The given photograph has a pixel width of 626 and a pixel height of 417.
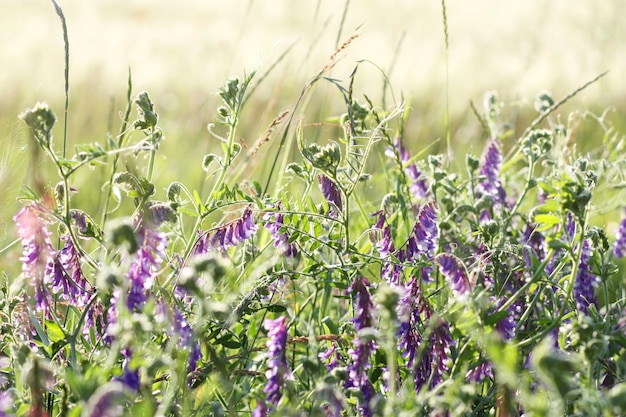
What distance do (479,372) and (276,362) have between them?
0.46m

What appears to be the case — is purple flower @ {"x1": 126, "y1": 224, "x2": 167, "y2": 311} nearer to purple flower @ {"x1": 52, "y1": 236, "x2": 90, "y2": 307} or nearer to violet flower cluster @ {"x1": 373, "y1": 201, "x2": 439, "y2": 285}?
purple flower @ {"x1": 52, "y1": 236, "x2": 90, "y2": 307}

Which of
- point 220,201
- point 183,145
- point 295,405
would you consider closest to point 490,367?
point 295,405

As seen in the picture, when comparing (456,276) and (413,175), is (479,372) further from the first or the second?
(413,175)

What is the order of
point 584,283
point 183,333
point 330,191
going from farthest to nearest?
point 584,283
point 330,191
point 183,333

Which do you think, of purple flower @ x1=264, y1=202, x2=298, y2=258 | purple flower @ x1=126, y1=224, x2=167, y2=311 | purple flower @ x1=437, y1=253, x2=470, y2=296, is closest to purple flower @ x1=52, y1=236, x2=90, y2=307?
purple flower @ x1=126, y1=224, x2=167, y2=311

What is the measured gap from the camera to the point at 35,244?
1.66 meters

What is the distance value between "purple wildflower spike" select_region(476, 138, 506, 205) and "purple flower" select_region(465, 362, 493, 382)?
2.32 feet

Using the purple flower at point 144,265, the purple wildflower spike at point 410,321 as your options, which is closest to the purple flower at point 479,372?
the purple wildflower spike at point 410,321

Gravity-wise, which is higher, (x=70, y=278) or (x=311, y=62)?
(x=311, y=62)

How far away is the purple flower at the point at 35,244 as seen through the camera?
5.40ft

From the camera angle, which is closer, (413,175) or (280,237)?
(280,237)

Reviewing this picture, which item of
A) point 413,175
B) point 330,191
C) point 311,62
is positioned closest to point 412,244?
point 330,191

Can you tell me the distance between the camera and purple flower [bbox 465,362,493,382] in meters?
1.76

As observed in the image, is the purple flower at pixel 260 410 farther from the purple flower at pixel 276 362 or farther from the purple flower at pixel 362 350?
the purple flower at pixel 362 350
